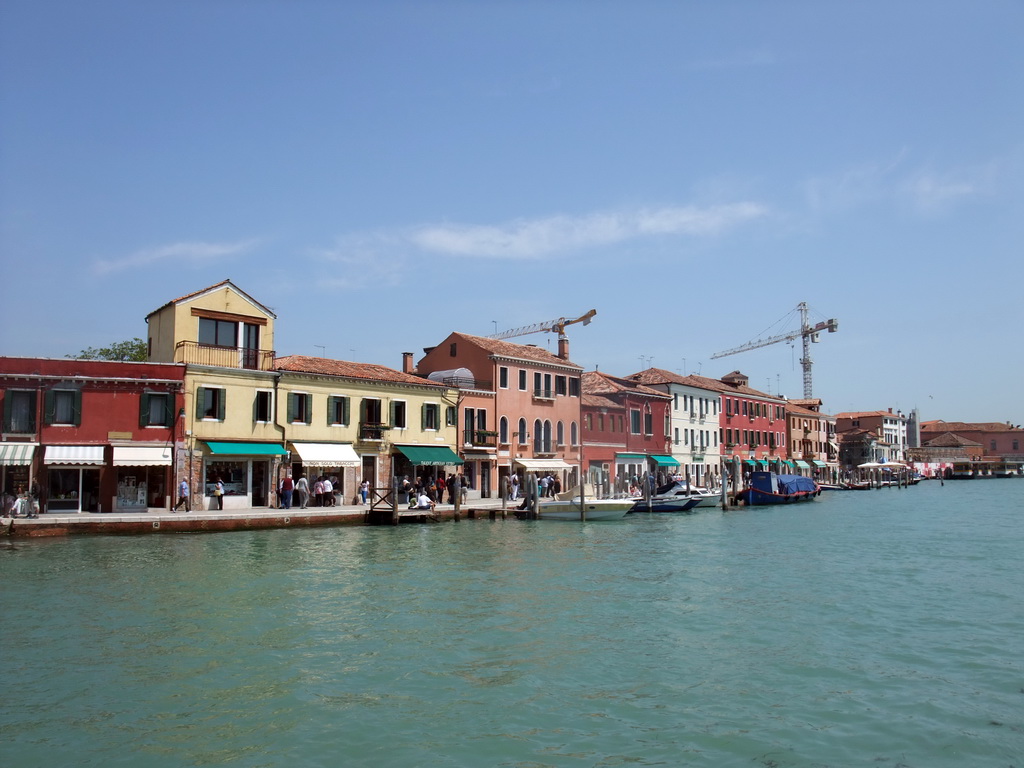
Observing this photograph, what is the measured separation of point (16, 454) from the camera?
25.3m

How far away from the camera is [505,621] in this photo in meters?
13.5

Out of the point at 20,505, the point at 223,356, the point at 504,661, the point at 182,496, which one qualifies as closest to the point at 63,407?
the point at 20,505

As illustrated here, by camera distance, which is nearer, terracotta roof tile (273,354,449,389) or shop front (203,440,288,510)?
shop front (203,440,288,510)

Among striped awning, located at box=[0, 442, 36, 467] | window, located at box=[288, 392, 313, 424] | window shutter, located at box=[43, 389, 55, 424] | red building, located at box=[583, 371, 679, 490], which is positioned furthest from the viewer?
red building, located at box=[583, 371, 679, 490]

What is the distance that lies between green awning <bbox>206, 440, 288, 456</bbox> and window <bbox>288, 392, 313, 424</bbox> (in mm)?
1184

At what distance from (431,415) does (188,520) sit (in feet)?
43.9

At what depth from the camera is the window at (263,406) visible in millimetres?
30798

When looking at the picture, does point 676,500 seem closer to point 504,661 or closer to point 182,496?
point 182,496

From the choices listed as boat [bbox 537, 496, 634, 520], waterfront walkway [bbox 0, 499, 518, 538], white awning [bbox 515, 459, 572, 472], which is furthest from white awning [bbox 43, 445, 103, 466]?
white awning [bbox 515, 459, 572, 472]

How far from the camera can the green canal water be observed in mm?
8297

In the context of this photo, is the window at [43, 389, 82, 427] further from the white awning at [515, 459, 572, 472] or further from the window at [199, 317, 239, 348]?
the white awning at [515, 459, 572, 472]

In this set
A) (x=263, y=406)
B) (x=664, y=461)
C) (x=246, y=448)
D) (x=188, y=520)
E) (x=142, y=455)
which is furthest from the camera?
(x=664, y=461)

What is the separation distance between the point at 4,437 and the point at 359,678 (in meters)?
20.1

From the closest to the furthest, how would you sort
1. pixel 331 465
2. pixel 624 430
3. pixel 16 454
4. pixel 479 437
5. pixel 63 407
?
pixel 16 454, pixel 63 407, pixel 331 465, pixel 479 437, pixel 624 430
